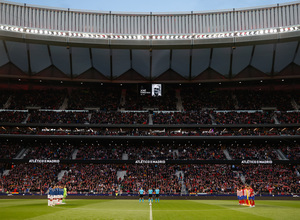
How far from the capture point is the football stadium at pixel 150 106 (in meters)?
46.0

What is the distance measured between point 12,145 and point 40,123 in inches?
273

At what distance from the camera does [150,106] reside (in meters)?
61.4

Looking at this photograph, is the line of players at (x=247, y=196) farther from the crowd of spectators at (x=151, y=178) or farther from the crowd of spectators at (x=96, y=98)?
the crowd of spectators at (x=96, y=98)

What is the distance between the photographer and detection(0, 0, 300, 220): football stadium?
46.0 metres

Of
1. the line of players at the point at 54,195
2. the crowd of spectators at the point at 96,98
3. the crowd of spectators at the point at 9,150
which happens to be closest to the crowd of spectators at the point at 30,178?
the crowd of spectators at the point at 9,150

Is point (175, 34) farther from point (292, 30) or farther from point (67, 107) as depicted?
point (67, 107)

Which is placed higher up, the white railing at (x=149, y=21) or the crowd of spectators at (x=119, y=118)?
the white railing at (x=149, y=21)

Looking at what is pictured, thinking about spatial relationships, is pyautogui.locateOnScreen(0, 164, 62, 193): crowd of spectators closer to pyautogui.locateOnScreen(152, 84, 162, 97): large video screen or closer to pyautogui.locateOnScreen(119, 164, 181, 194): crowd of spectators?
pyautogui.locateOnScreen(119, 164, 181, 194): crowd of spectators

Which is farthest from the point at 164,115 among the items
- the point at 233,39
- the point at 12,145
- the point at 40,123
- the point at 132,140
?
the point at 12,145

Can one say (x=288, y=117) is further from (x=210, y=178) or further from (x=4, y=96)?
(x=4, y=96)

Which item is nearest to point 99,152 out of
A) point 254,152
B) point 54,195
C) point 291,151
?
point 254,152

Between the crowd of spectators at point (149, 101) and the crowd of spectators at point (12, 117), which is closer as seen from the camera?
the crowd of spectators at point (12, 117)

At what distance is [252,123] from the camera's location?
5425 cm

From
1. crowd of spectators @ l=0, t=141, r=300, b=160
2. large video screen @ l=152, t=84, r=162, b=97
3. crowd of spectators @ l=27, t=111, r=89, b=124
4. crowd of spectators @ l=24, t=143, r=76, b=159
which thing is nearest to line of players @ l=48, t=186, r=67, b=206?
crowd of spectators @ l=0, t=141, r=300, b=160
